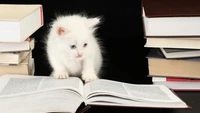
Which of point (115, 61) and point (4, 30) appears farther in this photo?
point (115, 61)

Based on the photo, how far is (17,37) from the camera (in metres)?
→ 1.17

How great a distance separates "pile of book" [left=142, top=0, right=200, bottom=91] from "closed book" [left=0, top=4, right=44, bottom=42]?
0.42 metres

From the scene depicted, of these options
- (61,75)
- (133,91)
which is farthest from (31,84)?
(133,91)

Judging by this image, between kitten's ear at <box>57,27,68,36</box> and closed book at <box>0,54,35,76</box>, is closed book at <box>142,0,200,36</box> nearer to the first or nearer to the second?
kitten's ear at <box>57,27,68,36</box>

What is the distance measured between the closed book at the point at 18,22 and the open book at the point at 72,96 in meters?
0.16

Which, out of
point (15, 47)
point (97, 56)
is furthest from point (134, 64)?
point (15, 47)

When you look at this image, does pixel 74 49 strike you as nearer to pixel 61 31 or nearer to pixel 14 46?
pixel 61 31

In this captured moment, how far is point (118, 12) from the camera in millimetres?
1592

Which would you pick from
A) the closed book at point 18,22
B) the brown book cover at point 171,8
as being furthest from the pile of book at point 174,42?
the closed book at point 18,22

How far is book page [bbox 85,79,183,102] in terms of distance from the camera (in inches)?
40.3

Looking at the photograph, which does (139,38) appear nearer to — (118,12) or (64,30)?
(118,12)

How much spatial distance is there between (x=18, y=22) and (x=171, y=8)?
1.80ft

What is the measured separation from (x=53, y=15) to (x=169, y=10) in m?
0.59

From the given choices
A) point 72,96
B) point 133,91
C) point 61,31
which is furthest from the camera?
point 61,31
